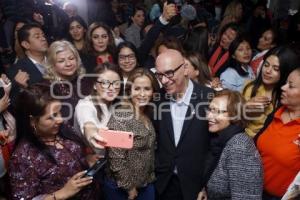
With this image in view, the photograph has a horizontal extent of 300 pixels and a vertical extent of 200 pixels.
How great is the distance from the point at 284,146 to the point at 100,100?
4.49 feet

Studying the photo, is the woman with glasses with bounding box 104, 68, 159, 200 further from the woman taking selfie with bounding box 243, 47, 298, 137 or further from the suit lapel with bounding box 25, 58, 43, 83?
the suit lapel with bounding box 25, 58, 43, 83

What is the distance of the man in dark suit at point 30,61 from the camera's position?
10.5 ft

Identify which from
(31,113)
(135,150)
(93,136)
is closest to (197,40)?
(135,150)

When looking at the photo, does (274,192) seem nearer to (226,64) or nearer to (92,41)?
(226,64)

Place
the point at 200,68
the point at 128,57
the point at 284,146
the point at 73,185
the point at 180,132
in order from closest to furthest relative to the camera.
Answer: the point at 73,185, the point at 284,146, the point at 180,132, the point at 200,68, the point at 128,57

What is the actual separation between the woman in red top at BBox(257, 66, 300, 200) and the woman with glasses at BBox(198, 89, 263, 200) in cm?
23

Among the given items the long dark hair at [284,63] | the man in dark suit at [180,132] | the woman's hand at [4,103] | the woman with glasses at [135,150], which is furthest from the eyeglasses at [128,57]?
the long dark hair at [284,63]

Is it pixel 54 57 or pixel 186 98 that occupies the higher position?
pixel 54 57

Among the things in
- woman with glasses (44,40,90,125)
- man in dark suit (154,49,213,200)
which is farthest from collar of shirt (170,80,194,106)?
woman with glasses (44,40,90,125)

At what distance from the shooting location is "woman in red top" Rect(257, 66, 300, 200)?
7.27 feet

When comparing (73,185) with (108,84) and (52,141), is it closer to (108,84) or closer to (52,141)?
(52,141)

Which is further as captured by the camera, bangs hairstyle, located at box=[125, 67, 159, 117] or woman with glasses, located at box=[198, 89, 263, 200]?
bangs hairstyle, located at box=[125, 67, 159, 117]

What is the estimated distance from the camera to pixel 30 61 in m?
3.43

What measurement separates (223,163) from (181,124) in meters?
0.47
